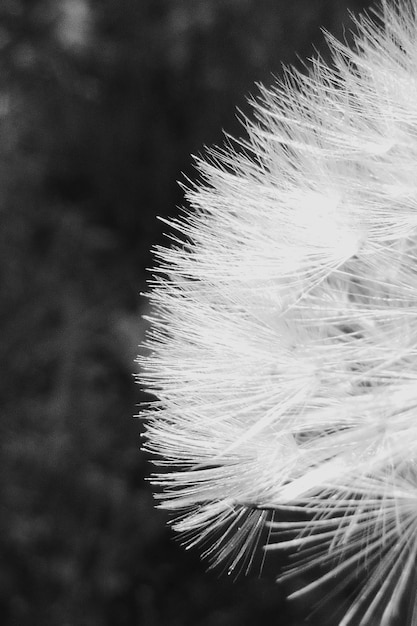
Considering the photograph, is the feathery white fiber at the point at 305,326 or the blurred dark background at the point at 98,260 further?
the blurred dark background at the point at 98,260

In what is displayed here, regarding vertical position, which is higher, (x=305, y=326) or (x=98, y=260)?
(x=98, y=260)

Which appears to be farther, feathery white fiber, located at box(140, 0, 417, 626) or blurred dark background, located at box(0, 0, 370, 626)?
blurred dark background, located at box(0, 0, 370, 626)

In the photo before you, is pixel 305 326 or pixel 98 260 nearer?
pixel 305 326

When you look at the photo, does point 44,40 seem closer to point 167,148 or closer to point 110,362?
point 167,148
